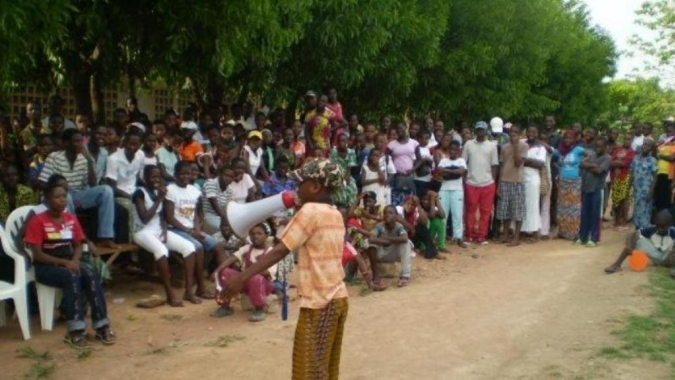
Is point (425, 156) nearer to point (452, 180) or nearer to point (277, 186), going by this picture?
point (452, 180)

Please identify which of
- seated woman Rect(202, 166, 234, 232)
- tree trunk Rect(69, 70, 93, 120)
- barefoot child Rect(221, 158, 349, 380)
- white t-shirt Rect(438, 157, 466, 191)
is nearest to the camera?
barefoot child Rect(221, 158, 349, 380)

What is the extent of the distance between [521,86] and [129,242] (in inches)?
476

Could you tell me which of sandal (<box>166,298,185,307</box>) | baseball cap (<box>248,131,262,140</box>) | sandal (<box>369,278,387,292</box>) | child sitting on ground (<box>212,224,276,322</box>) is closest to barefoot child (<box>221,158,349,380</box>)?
child sitting on ground (<box>212,224,276,322</box>)

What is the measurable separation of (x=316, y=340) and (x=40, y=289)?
3.75 metres

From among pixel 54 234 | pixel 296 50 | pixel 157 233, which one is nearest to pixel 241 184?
pixel 157 233

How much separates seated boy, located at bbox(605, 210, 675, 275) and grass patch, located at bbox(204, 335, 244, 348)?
5.16m

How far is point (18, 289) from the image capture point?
680cm

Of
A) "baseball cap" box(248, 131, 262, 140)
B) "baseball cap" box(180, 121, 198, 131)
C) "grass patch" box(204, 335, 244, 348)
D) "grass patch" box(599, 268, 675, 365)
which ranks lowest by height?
"grass patch" box(204, 335, 244, 348)

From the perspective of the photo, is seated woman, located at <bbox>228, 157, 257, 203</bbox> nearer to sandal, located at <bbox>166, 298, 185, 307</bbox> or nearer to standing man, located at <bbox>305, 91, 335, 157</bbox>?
sandal, located at <bbox>166, 298, 185, 307</bbox>

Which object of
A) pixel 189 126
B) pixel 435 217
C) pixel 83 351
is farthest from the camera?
pixel 435 217

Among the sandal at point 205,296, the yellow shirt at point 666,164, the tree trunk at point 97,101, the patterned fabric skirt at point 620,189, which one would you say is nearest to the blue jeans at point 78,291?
the sandal at point 205,296

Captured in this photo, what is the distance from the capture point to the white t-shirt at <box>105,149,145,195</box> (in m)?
8.33

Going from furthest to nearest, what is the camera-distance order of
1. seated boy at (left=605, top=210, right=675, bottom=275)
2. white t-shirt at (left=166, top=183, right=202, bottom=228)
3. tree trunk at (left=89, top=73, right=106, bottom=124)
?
tree trunk at (left=89, top=73, right=106, bottom=124)
seated boy at (left=605, top=210, right=675, bottom=275)
white t-shirt at (left=166, top=183, right=202, bottom=228)

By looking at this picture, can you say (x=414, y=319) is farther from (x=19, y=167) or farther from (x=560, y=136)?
(x=560, y=136)
